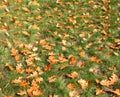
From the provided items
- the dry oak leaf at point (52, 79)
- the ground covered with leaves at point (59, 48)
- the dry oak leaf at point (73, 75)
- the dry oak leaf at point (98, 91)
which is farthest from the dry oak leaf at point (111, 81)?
the dry oak leaf at point (52, 79)

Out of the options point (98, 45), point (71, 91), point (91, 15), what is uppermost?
point (91, 15)

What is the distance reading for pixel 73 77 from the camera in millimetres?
4672

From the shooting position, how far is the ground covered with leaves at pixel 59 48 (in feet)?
14.7

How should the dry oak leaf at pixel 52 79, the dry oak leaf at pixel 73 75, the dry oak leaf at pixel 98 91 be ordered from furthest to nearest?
the dry oak leaf at pixel 73 75 → the dry oak leaf at pixel 52 79 → the dry oak leaf at pixel 98 91

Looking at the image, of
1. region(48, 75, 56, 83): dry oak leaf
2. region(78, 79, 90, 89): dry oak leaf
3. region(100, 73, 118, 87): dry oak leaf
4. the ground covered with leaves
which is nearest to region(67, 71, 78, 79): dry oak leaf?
the ground covered with leaves

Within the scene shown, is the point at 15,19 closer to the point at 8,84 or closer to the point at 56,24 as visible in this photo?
the point at 56,24

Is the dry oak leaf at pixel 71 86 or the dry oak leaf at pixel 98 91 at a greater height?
the dry oak leaf at pixel 71 86

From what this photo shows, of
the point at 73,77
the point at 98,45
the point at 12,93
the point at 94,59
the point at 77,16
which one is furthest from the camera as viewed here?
the point at 77,16

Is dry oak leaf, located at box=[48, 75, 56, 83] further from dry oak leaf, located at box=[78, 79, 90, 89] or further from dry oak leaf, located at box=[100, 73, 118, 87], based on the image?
dry oak leaf, located at box=[100, 73, 118, 87]

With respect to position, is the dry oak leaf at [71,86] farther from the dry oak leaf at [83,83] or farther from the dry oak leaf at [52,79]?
the dry oak leaf at [52,79]

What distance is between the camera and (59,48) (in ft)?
17.5

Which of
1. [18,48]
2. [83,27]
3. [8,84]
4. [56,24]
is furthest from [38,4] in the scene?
[8,84]

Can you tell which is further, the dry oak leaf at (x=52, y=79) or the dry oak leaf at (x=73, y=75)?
the dry oak leaf at (x=73, y=75)

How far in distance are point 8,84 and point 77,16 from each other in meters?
2.73
